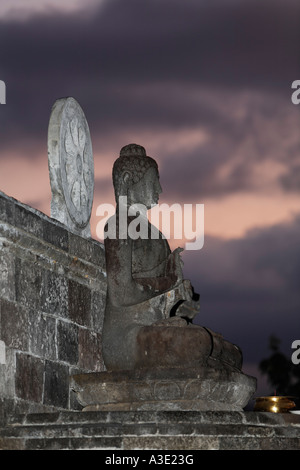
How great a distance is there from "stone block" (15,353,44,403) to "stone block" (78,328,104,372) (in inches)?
38.7

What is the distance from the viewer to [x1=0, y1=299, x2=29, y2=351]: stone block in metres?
9.35

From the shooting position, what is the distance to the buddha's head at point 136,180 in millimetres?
9695

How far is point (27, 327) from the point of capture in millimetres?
9750

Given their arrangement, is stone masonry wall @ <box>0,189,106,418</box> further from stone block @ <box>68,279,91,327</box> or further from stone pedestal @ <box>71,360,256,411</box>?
stone pedestal @ <box>71,360,256,411</box>

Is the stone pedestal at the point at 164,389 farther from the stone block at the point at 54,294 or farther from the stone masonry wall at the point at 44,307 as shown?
the stone block at the point at 54,294

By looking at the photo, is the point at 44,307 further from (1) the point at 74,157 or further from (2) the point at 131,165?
(1) the point at 74,157

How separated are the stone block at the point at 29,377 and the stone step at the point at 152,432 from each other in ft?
3.09

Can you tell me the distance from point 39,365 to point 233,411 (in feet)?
7.39

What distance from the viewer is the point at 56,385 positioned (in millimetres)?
10266

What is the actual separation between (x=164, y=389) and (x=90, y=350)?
2525 mm

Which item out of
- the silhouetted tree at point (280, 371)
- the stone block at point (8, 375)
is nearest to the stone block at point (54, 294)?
the stone block at point (8, 375)

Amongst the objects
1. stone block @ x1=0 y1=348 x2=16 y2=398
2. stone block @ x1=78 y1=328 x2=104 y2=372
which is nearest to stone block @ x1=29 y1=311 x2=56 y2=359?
stone block @ x1=0 y1=348 x2=16 y2=398
